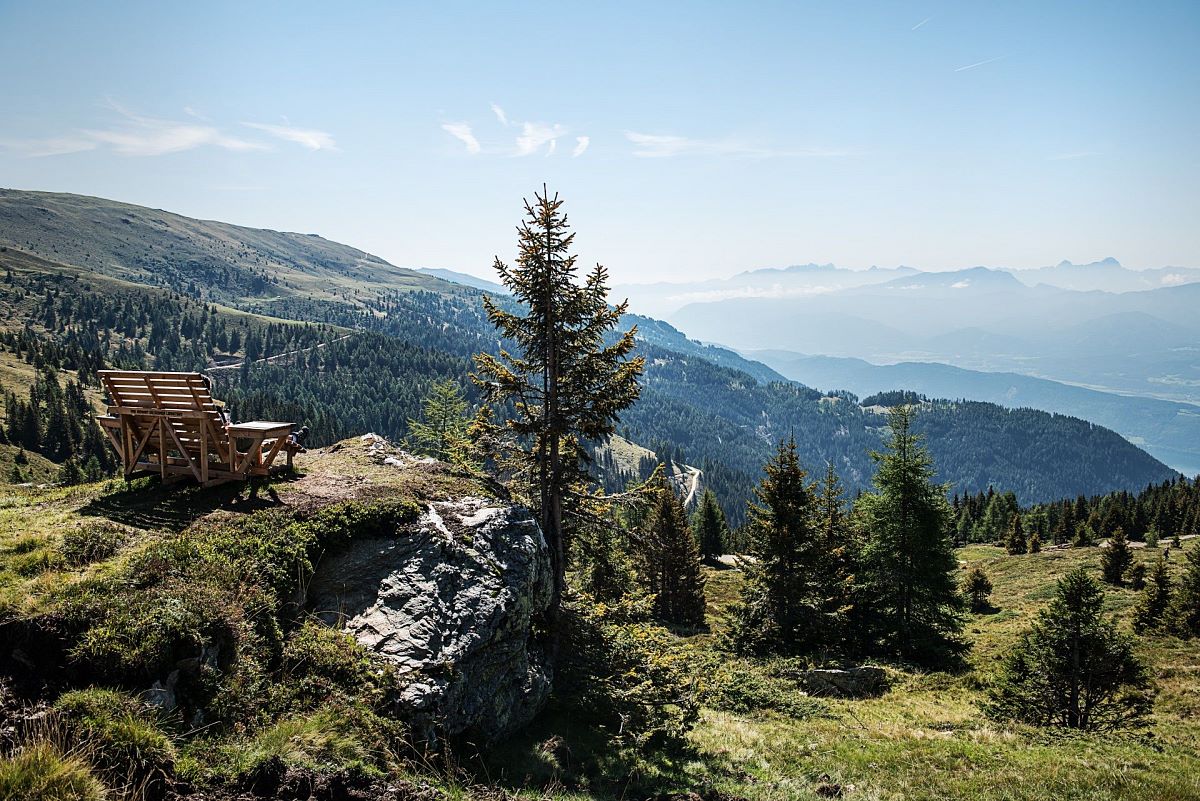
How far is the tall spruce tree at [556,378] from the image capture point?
16391 mm

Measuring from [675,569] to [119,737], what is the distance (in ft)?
132

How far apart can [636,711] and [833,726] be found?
8.39m

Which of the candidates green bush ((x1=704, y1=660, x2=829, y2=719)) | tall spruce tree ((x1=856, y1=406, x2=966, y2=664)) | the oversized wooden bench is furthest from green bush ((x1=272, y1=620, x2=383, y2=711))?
tall spruce tree ((x1=856, y1=406, x2=966, y2=664))

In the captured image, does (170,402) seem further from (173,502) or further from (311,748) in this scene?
(311,748)

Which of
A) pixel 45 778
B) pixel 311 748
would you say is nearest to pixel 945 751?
pixel 311 748

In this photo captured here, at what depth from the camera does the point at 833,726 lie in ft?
58.7

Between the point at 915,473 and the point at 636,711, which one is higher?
the point at 915,473

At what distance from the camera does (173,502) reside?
12609mm

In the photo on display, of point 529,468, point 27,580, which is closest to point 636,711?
point 529,468

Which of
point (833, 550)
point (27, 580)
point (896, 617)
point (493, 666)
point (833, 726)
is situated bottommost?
point (896, 617)

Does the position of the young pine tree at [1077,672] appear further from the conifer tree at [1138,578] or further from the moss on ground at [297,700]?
the conifer tree at [1138,578]

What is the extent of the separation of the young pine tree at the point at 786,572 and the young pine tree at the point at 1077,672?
921cm

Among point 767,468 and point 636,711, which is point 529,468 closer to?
point 636,711

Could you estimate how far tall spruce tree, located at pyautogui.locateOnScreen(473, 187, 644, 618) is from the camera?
16391 mm
